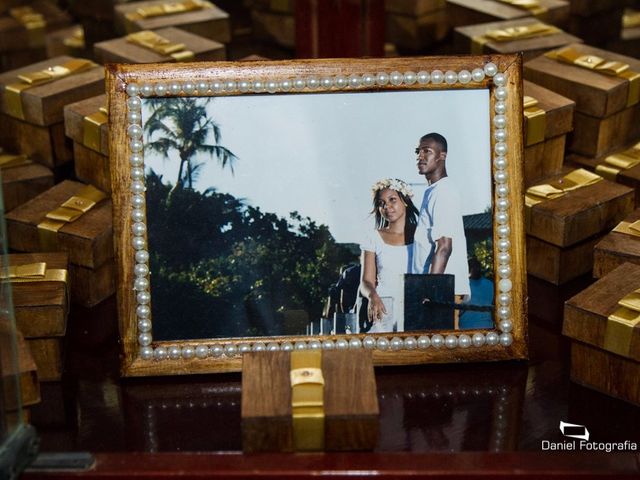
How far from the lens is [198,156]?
107cm

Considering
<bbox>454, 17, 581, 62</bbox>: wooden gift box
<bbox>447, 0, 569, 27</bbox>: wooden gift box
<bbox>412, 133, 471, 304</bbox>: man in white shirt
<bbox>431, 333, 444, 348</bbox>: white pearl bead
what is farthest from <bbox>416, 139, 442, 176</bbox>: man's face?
<bbox>447, 0, 569, 27</bbox>: wooden gift box

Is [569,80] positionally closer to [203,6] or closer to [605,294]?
[605,294]

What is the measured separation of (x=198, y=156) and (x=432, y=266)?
0.91ft

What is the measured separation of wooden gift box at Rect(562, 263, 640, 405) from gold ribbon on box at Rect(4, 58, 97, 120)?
0.87m

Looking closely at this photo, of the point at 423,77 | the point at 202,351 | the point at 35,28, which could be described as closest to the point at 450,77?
the point at 423,77

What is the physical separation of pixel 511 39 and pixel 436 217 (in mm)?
710

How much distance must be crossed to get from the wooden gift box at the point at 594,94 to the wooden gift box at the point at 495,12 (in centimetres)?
35

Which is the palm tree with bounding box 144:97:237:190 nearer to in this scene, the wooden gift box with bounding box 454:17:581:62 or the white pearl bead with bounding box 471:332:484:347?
the white pearl bead with bounding box 471:332:484:347

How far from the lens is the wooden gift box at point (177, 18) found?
6.02 feet

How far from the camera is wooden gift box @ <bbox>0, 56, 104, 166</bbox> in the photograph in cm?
148

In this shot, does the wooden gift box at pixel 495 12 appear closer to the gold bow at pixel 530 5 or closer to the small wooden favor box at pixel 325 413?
the gold bow at pixel 530 5

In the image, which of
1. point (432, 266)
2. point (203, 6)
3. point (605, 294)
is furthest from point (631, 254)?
point (203, 6)

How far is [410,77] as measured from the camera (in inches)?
41.8

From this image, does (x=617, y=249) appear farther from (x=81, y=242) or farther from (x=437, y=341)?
(x=81, y=242)
